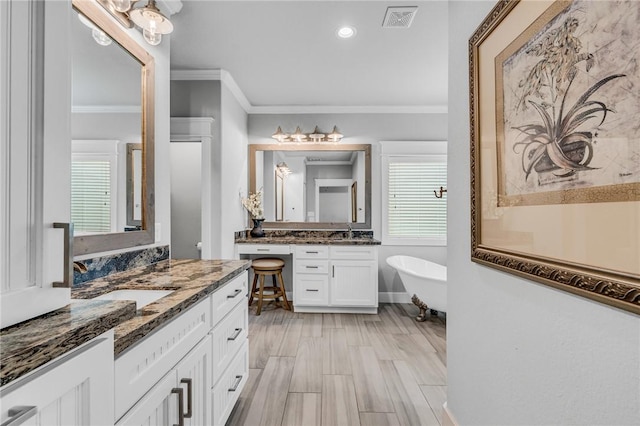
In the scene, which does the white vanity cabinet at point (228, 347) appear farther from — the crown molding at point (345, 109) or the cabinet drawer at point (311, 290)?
the crown molding at point (345, 109)

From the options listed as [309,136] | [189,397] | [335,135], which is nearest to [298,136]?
[309,136]

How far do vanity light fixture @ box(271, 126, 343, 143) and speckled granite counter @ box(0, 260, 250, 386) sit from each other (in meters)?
2.87

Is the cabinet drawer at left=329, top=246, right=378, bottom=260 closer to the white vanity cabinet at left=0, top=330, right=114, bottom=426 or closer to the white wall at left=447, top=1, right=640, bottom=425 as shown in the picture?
the white wall at left=447, top=1, right=640, bottom=425

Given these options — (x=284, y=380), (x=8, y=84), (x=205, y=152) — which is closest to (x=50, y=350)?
(x=8, y=84)

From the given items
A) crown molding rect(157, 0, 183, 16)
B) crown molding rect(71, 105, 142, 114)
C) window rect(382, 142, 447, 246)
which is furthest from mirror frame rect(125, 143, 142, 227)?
window rect(382, 142, 447, 246)

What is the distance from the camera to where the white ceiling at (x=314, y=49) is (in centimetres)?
223

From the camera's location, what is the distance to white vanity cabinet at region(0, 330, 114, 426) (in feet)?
1.60

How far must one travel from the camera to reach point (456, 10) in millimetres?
1484

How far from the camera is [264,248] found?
147 inches

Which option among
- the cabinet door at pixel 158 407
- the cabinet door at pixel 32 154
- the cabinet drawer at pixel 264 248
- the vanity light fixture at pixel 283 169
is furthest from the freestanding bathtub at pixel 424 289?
the cabinet door at pixel 32 154

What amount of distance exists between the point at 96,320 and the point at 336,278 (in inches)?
122

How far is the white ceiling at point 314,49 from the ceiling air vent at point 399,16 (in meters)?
0.03

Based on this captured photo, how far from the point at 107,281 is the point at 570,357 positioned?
69.8 inches

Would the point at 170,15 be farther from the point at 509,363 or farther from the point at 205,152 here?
the point at 509,363
